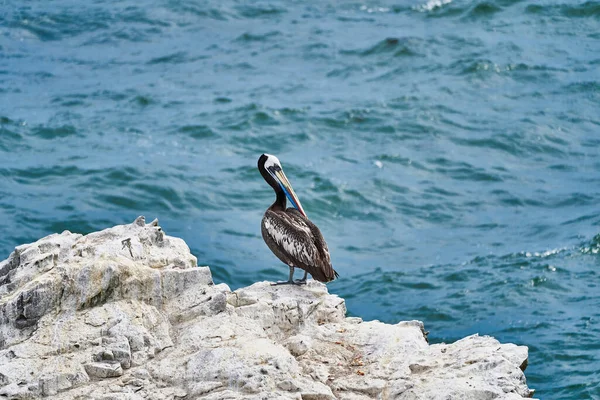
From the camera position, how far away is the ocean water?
2298 cm

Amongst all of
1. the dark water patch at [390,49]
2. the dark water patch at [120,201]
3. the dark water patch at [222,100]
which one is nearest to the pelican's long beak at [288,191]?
the dark water patch at [120,201]

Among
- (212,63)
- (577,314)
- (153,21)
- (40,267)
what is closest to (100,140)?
(212,63)

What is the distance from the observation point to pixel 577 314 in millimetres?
21281

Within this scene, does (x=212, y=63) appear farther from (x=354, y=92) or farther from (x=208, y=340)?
(x=208, y=340)

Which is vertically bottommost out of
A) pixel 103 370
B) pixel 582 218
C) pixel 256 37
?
pixel 582 218

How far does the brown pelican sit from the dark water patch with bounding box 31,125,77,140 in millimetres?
16050

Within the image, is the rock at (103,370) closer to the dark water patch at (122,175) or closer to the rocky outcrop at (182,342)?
the rocky outcrop at (182,342)

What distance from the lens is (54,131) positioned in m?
30.0

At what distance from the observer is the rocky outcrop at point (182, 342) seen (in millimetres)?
10734

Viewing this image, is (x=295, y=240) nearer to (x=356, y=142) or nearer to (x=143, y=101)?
(x=356, y=142)

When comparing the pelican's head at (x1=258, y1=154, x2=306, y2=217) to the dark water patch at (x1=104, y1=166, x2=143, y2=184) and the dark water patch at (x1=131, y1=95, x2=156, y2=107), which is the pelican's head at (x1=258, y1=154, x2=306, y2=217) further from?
the dark water patch at (x1=131, y1=95, x2=156, y2=107)

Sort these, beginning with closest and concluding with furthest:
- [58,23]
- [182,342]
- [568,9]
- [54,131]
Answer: [182,342], [54,131], [58,23], [568,9]

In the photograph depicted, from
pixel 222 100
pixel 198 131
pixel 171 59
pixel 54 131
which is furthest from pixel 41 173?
pixel 171 59

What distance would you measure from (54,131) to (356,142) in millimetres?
8104
